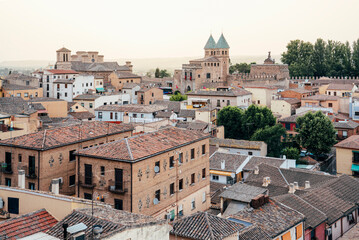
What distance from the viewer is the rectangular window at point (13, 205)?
14609mm

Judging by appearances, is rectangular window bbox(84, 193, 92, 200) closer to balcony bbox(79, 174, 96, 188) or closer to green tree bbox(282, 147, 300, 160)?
balcony bbox(79, 174, 96, 188)

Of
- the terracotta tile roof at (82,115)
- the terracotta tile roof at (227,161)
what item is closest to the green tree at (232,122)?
the terracotta tile roof at (227,161)

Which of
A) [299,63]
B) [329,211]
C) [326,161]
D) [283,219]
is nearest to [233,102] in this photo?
[326,161]

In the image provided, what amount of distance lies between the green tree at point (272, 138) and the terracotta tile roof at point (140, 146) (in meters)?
22.3

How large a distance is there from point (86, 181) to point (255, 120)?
104 ft

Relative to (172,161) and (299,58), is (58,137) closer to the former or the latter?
(172,161)

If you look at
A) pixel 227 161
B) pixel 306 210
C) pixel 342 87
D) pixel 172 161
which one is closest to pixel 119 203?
pixel 172 161

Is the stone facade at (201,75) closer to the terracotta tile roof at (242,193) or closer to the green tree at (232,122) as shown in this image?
the green tree at (232,122)

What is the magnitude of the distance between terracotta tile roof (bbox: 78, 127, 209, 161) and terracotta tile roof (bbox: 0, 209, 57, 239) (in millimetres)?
6006

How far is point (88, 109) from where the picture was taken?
59344 mm

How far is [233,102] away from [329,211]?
35.2m

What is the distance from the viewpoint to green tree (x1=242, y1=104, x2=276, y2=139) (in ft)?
160

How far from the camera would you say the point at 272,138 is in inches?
1748

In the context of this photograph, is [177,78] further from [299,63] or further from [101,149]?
[101,149]
